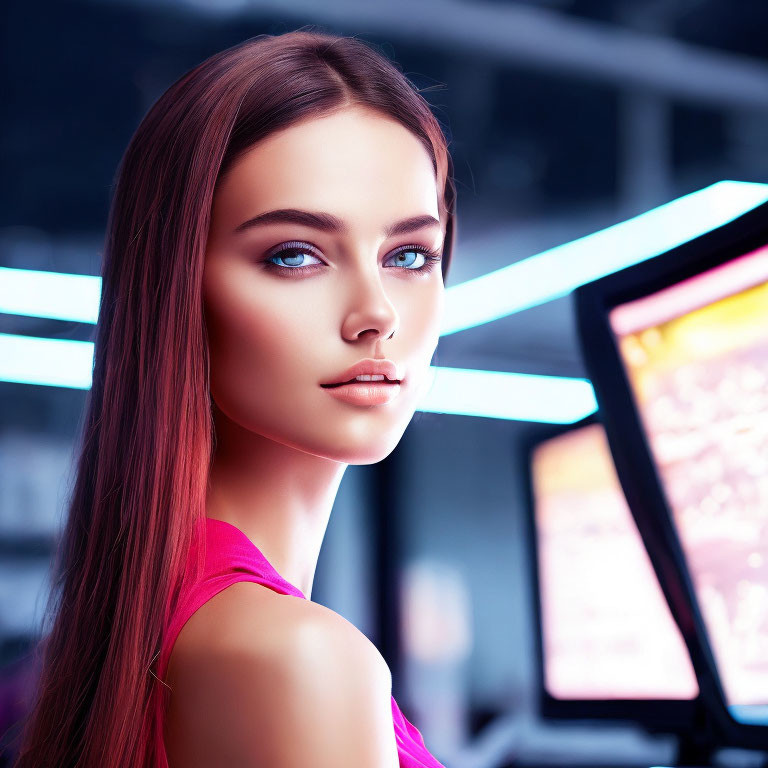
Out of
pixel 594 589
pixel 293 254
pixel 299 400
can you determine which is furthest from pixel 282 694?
pixel 594 589

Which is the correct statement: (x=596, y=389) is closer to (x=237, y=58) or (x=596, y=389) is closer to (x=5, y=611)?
(x=237, y=58)

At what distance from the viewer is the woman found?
2.53 ft

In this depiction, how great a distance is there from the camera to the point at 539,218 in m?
3.48

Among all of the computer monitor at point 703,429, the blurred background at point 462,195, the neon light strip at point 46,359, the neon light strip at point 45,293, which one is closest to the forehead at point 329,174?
the computer monitor at point 703,429

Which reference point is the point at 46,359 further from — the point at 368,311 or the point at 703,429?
the point at 368,311

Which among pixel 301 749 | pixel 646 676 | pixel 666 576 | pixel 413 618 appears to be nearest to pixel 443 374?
pixel 413 618

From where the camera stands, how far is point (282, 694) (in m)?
0.66

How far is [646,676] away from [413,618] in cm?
280

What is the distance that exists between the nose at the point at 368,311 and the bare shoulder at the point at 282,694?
244 mm

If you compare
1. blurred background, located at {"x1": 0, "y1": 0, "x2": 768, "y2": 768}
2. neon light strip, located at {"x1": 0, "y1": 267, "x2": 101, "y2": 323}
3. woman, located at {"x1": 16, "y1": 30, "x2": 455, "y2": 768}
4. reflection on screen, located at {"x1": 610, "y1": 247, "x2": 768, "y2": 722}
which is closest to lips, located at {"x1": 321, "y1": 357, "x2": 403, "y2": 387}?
woman, located at {"x1": 16, "y1": 30, "x2": 455, "y2": 768}

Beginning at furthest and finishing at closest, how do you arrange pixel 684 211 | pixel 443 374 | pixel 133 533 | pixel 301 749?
pixel 443 374 < pixel 684 211 < pixel 133 533 < pixel 301 749

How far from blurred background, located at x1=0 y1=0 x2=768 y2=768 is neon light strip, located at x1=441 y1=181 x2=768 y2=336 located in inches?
10.9

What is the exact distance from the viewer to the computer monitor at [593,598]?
1.62 meters

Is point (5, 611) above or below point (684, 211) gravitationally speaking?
below
